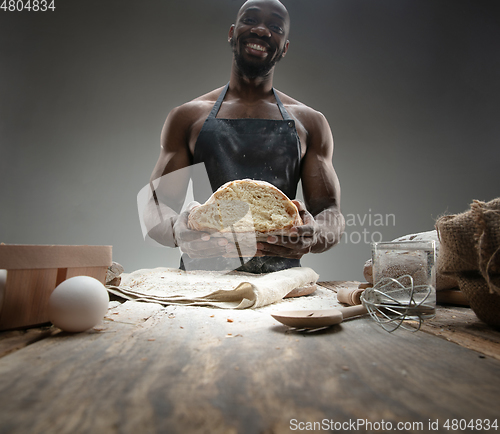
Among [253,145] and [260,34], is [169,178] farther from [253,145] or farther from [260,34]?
[260,34]

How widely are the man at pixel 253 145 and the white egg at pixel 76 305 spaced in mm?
883

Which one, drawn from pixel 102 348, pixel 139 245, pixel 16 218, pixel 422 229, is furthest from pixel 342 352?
pixel 16 218

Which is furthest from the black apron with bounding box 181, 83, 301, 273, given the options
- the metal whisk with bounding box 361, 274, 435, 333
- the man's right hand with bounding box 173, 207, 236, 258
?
the metal whisk with bounding box 361, 274, 435, 333

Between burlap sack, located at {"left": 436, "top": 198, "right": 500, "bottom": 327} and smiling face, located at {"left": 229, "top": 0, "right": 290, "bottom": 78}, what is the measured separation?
148 centimetres

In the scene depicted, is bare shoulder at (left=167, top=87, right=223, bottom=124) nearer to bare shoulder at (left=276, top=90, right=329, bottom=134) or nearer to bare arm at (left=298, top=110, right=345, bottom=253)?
bare shoulder at (left=276, top=90, right=329, bottom=134)

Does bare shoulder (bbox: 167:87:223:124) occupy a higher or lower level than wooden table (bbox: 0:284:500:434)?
A: higher

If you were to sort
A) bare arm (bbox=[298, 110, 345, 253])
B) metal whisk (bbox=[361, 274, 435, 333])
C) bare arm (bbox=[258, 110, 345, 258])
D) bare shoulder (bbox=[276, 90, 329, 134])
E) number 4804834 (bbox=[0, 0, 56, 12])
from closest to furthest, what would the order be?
metal whisk (bbox=[361, 274, 435, 333]) → bare arm (bbox=[258, 110, 345, 258]) → bare arm (bbox=[298, 110, 345, 253]) → bare shoulder (bbox=[276, 90, 329, 134]) → number 4804834 (bbox=[0, 0, 56, 12])

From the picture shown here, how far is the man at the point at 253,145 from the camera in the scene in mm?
1688

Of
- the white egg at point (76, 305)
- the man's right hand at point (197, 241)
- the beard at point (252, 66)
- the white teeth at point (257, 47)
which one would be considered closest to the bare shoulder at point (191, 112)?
the beard at point (252, 66)

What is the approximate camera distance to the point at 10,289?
23.6 inches

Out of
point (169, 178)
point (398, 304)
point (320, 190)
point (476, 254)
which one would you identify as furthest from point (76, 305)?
point (320, 190)

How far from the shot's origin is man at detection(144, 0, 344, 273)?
1688mm

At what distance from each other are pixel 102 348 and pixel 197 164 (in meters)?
1.39

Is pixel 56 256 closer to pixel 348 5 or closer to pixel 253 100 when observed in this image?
pixel 253 100
